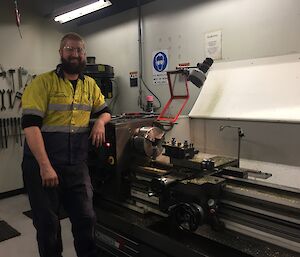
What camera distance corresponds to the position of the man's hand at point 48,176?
1.32 meters

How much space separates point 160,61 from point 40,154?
1.62 metres

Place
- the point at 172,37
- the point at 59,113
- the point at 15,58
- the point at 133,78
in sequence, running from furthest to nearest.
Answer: the point at 15,58 < the point at 133,78 < the point at 172,37 < the point at 59,113

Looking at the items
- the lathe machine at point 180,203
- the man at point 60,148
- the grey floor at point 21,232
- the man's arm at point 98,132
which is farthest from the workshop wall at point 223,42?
the grey floor at point 21,232

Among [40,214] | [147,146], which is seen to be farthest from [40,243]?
[147,146]

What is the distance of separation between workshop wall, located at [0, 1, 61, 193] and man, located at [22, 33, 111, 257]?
6.14 feet

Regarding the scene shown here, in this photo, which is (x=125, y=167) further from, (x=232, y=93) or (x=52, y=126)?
(x=232, y=93)

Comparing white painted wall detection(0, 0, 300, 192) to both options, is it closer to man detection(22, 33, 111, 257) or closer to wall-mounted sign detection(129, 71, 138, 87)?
wall-mounted sign detection(129, 71, 138, 87)

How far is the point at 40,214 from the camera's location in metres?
1.37

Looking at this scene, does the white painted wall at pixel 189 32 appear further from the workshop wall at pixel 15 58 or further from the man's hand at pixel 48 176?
the man's hand at pixel 48 176

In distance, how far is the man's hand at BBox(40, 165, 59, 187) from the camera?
132cm

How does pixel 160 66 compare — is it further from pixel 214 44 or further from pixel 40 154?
pixel 40 154

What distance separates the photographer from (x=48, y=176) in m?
1.32

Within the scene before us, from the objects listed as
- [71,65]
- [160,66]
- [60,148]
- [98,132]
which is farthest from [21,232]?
[160,66]

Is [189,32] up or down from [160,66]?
up
